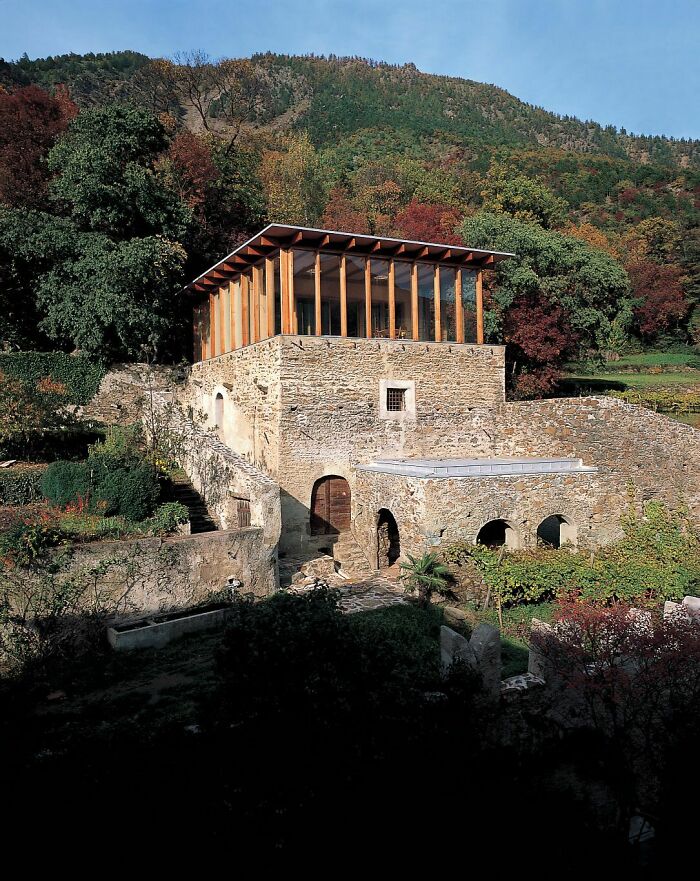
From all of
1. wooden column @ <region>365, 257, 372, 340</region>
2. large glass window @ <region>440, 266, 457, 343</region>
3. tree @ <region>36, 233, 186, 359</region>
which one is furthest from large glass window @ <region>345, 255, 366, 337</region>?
tree @ <region>36, 233, 186, 359</region>

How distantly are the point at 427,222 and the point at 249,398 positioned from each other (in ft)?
67.8

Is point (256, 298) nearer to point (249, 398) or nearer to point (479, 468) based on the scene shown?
point (249, 398)

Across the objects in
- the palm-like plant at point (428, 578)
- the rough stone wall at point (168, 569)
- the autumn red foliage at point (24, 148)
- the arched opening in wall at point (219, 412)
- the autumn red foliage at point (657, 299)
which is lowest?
the palm-like plant at point (428, 578)

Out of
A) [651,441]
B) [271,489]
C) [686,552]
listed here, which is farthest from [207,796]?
[651,441]

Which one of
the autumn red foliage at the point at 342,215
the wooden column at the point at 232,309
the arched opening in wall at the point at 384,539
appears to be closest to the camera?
the arched opening in wall at the point at 384,539

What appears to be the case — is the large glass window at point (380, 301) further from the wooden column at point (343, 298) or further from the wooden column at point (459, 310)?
the wooden column at point (459, 310)

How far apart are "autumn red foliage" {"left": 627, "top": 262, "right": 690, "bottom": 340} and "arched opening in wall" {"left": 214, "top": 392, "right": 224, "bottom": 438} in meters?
29.6

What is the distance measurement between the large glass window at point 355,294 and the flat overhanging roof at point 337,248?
413 mm

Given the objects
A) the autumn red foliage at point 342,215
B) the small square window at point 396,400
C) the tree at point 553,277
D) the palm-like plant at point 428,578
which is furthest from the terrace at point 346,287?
the autumn red foliage at point 342,215

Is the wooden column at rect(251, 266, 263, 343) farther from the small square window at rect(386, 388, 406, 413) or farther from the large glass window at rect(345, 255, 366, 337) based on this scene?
the small square window at rect(386, 388, 406, 413)

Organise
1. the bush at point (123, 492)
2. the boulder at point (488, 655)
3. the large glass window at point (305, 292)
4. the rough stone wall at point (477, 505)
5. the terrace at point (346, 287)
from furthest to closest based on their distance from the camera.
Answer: the large glass window at point (305, 292), the terrace at point (346, 287), the rough stone wall at point (477, 505), the bush at point (123, 492), the boulder at point (488, 655)

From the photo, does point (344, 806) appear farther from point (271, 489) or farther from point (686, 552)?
point (686, 552)

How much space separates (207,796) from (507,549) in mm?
9650

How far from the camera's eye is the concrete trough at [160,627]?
9203mm
